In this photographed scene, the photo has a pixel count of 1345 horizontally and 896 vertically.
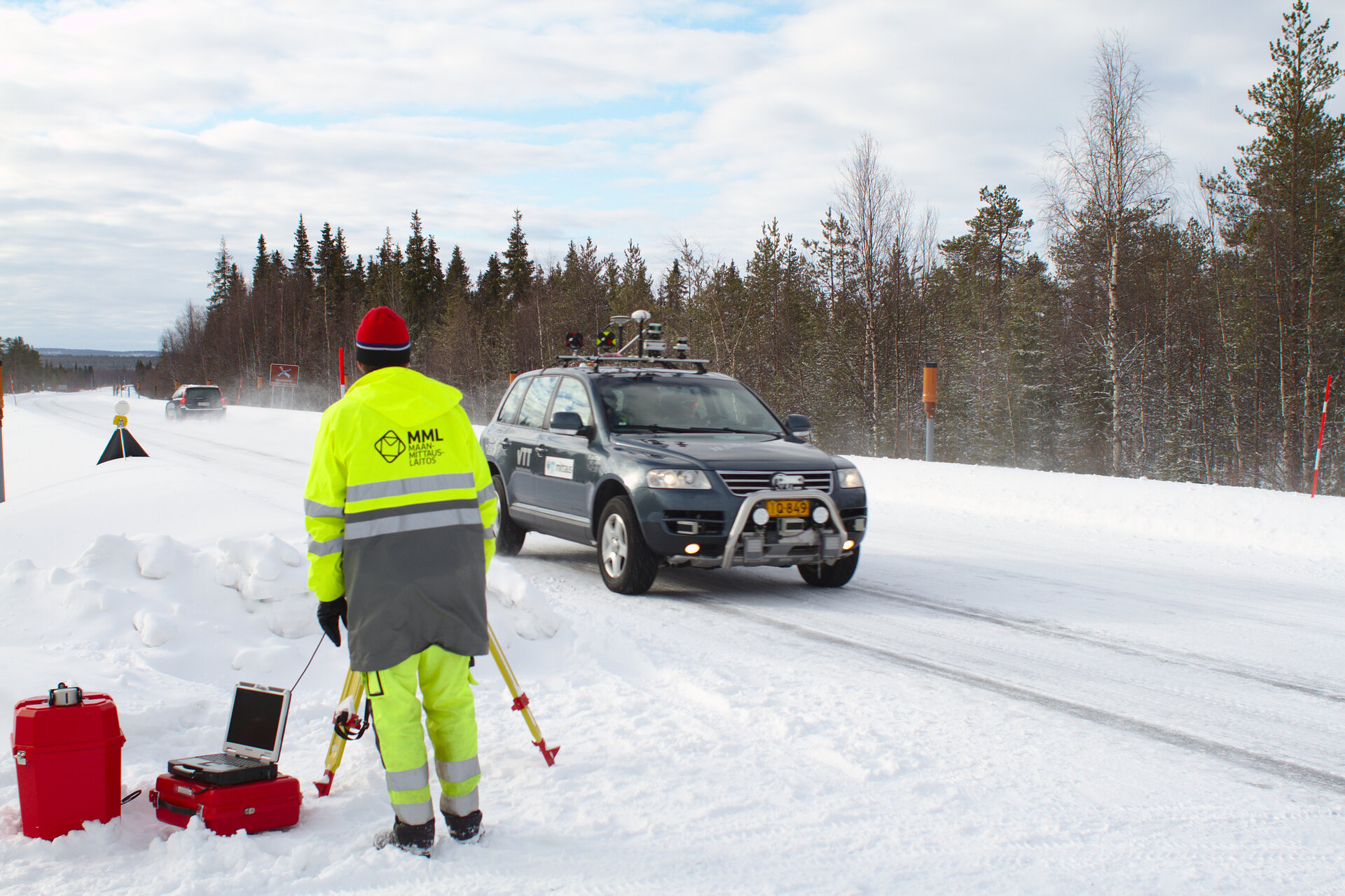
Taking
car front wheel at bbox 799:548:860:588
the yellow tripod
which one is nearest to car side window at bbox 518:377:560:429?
car front wheel at bbox 799:548:860:588

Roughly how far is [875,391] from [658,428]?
77.2 feet

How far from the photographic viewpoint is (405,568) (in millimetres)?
3166

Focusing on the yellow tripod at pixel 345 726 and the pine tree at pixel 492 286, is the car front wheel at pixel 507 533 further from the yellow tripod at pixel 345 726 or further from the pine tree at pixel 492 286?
the pine tree at pixel 492 286

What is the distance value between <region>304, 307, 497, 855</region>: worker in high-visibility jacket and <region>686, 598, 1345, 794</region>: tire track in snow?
9.61 ft

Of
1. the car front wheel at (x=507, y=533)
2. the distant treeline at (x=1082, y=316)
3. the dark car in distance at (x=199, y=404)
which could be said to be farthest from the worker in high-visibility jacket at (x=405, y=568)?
A: the dark car in distance at (x=199, y=404)

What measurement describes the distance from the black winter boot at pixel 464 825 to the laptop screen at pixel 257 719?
72 cm

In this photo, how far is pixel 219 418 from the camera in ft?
118

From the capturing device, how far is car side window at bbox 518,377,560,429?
9227 mm

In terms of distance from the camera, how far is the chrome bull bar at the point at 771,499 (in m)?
7.05

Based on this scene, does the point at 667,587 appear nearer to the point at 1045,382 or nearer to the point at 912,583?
the point at 912,583

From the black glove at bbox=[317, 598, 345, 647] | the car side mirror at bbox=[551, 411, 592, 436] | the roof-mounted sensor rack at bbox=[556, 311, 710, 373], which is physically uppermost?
the roof-mounted sensor rack at bbox=[556, 311, 710, 373]

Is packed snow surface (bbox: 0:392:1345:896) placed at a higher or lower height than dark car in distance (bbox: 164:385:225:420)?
lower

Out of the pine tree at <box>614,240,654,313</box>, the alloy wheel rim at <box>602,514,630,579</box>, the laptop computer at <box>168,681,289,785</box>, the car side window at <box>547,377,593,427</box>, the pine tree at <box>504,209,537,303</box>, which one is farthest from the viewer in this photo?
the pine tree at <box>504,209,537,303</box>

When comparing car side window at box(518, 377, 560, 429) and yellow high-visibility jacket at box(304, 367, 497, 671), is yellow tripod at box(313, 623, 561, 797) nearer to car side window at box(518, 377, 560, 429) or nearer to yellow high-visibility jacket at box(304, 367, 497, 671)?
yellow high-visibility jacket at box(304, 367, 497, 671)
